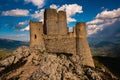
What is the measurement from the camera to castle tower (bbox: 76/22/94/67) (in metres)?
69.7

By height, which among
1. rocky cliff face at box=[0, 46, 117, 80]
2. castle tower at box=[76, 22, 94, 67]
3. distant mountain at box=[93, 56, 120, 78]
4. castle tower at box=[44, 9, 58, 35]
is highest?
castle tower at box=[44, 9, 58, 35]

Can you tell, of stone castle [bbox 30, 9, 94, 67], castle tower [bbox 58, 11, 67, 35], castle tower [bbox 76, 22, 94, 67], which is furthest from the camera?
castle tower [bbox 76, 22, 94, 67]

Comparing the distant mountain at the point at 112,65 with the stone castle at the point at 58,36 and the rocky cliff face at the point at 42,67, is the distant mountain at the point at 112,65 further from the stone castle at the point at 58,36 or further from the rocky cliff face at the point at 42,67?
the rocky cliff face at the point at 42,67

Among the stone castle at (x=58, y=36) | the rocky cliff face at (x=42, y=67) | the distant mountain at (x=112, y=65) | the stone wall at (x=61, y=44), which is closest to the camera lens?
the rocky cliff face at (x=42, y=67)

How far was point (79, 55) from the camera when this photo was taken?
2729 inches

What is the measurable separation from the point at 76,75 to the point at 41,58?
39.9ft

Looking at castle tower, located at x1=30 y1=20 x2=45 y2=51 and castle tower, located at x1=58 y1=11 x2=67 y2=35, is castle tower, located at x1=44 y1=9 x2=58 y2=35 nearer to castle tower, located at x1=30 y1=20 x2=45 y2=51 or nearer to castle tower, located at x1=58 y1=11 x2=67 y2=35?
castle tower, located at x1=58 y1=11 x2=67 y2=35

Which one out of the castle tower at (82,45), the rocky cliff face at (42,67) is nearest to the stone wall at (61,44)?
the castle tower at (82,45)

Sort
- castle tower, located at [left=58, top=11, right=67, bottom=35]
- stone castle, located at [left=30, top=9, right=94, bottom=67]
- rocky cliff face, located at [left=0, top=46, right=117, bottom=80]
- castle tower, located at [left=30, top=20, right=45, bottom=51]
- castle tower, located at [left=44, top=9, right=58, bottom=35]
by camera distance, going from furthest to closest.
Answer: castle tower, located at [left=58, top=11, right=67, bottom=35]
castle tower, located at [left=44, top=9, right=58, bottom=35]
stone castle, located at [left=30, top=9, right=94, bottom=67]
castle tower, located at [left=30, top=20, right=45, bottom=51]
rocky cliff face, located at [left=0, top=46, right=117, bottom=80]

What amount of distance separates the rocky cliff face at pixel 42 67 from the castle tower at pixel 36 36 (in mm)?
1743

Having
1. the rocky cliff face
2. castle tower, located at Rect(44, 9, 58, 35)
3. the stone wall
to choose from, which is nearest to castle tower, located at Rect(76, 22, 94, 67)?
the stone wall

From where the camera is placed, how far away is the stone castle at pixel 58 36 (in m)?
64.6

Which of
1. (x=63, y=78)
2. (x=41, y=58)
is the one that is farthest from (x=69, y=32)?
(x=63, y=78)

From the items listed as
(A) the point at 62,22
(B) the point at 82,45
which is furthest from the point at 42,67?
(B) the point at 82,45
